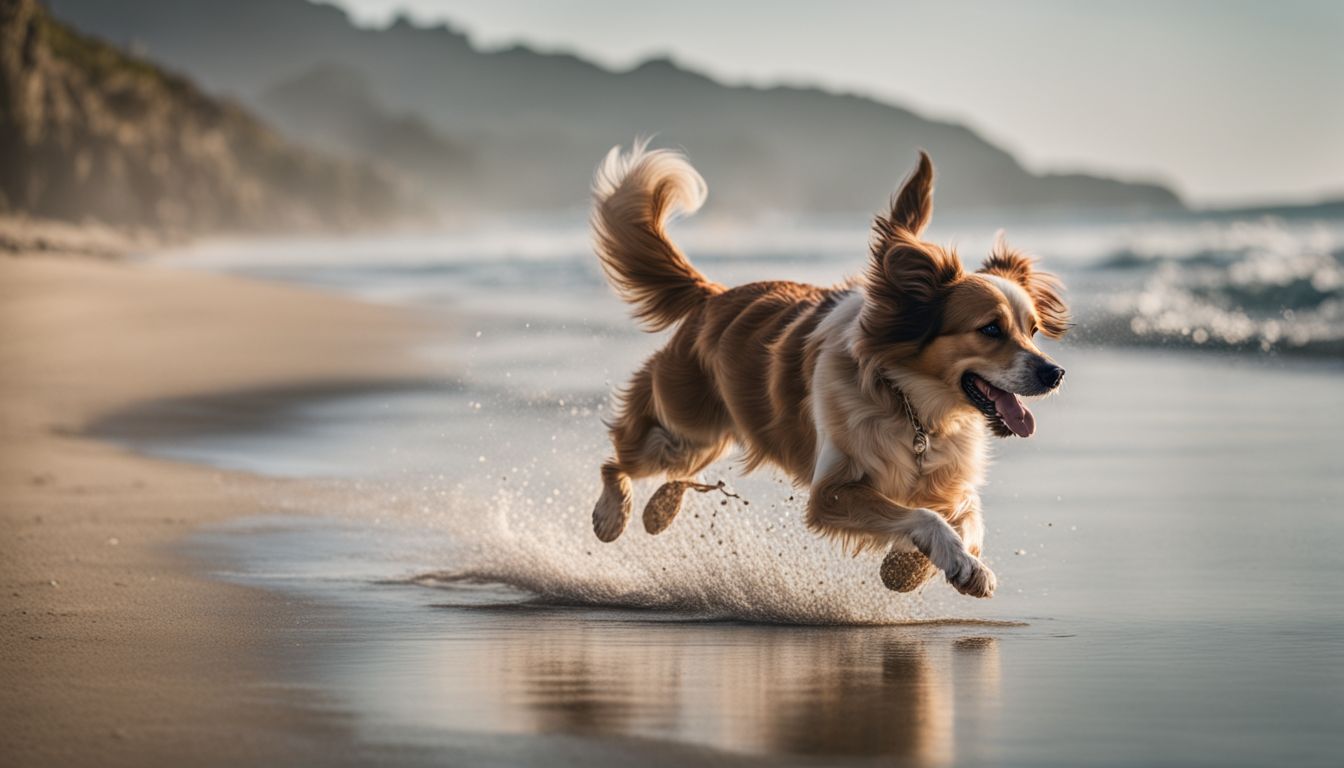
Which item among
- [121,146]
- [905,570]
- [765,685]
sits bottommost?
[765,685]

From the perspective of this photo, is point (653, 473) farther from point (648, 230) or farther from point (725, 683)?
point (725, 683)

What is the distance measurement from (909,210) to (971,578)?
1295mm

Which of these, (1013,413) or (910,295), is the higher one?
(910,295)

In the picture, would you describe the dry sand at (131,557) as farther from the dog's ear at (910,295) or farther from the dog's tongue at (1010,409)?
the dog's tongue at (1010,409)

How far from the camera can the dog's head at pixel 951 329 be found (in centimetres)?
532

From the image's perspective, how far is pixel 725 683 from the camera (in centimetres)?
435

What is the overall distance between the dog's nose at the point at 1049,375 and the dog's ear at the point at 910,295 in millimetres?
378

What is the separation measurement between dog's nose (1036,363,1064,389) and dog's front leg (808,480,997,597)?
520mm

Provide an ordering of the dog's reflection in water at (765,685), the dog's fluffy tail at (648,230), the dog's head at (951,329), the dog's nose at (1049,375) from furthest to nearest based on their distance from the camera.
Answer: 1. the dog's fluffy tail at (648,230)
2. the dog's head at (951,329)
3. the dog's nose at (1049,375)
4. the dog's reflection in water at (765,685)

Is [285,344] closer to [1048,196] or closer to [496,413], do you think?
[496,413]

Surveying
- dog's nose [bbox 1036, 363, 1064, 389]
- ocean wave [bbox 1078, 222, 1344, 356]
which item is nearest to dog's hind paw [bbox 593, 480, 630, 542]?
dog's nose [bbox 1036, 363, 1064, 389]

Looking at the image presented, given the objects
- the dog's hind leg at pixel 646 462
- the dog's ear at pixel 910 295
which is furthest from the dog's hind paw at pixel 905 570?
the dog's hind leg at pixel 646 462

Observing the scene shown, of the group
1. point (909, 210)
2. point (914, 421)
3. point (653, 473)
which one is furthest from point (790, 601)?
point (653, 473)

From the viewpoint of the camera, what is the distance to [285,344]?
45.8ft
